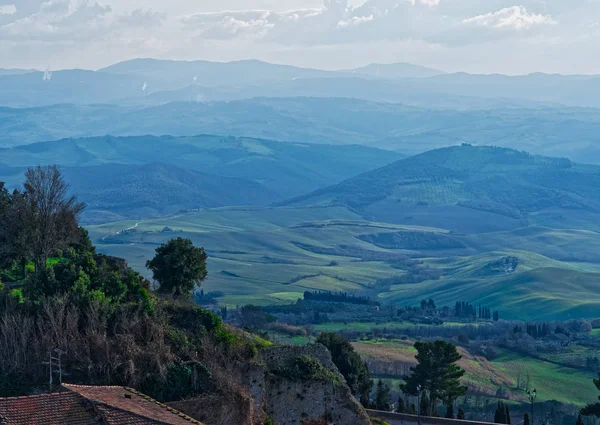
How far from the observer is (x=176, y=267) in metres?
40.1

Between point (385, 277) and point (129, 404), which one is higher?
point (129, 404)

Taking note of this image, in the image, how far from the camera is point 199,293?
471 feet

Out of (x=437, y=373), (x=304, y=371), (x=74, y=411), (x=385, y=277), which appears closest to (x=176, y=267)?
(x=304, y=371)

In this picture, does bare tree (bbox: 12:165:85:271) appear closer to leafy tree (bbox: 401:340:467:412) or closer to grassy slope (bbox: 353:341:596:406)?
leafy tree (bbox: 401:340:467:412)

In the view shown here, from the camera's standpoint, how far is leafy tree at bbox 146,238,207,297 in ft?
132

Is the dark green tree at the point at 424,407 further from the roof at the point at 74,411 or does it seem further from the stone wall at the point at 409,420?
the roof at the point at 74,411

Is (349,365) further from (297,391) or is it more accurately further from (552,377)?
(552,377)

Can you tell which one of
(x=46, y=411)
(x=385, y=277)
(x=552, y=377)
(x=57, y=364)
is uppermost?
(x=57, y=364)

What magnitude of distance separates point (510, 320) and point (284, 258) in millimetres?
67111

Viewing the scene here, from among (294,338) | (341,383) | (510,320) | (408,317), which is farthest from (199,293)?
(341,383)

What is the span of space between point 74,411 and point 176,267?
18.0m

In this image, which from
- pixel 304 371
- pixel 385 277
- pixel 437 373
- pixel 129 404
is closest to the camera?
pixel 129 404

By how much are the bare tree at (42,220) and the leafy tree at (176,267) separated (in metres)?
3.75

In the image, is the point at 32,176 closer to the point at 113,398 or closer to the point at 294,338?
the point at 113,398
